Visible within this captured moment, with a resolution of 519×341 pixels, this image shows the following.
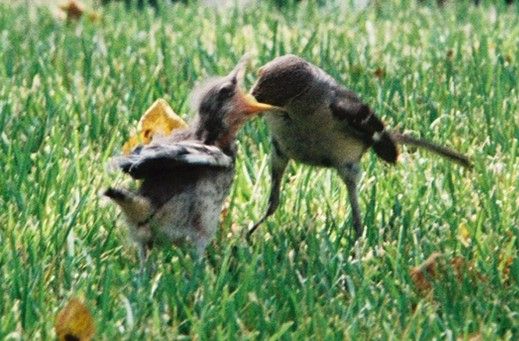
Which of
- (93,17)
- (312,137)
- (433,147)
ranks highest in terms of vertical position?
(312,137)

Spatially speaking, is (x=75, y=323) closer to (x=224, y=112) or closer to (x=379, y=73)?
(x=224, y=112)

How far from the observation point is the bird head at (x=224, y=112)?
4.82 meters

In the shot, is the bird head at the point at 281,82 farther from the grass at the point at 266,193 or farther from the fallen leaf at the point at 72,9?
the fallen leaf at the point at 72,9

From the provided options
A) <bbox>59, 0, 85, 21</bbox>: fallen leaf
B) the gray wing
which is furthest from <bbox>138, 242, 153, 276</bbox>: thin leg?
<bbox>59, 0, 85, 21</bbox>: fallen leaf

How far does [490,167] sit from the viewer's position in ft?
19.1

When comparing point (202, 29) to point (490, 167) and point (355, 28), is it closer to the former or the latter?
point (355, 28)

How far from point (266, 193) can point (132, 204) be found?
1367 millimetres

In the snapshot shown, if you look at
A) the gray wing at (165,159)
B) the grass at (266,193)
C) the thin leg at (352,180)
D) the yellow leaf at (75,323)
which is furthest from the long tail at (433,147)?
the yellow leaf at (75,323)

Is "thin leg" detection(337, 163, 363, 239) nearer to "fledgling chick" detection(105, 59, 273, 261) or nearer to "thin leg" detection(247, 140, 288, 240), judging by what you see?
"thin leg" detection(247, 140, 288, 240)

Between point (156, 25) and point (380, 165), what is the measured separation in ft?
11.5

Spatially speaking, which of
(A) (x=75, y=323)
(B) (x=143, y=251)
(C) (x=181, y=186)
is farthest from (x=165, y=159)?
(A) (x=75, y=323)

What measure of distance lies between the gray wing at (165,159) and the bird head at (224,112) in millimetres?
228

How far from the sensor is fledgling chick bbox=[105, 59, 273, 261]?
445 centimetres

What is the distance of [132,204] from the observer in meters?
4.34
